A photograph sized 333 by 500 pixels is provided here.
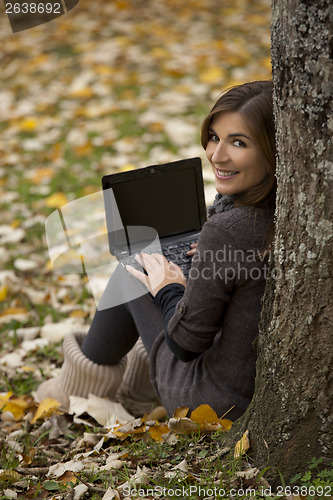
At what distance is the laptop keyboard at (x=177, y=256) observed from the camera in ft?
6.44

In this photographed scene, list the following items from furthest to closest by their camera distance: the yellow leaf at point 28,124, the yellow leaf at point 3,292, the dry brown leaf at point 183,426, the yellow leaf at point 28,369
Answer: the yellow leaf at point 28,124, the yellow leaf at point 3,292, the yellow leaf at point 28,369, the dry brown leaf at point 183,426

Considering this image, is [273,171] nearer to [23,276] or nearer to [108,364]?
[108,364]

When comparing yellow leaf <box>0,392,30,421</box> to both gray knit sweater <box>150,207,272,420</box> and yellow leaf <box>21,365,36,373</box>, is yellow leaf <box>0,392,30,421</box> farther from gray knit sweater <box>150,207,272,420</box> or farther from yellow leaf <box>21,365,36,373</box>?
gray knit sweater <box>150,207,272,420</box>

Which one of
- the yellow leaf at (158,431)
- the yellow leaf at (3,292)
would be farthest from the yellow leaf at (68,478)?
the yellow leaf at (3,292)

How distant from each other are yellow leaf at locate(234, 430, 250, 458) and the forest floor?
17mm

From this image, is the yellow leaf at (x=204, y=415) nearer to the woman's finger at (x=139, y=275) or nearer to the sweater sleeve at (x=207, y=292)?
the sweater sleeve at (x=207, y=292)

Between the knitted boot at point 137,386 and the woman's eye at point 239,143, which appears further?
the knitted boot at point 137,386

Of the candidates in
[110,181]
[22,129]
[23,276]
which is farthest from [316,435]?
[22,129]

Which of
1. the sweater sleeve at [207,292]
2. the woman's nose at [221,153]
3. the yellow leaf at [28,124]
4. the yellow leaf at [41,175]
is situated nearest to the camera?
the sweater sleeve at [207,292]

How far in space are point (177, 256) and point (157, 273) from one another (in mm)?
175

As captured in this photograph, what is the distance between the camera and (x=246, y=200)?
63.2 inches

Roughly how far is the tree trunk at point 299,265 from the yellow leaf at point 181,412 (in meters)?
0.27
